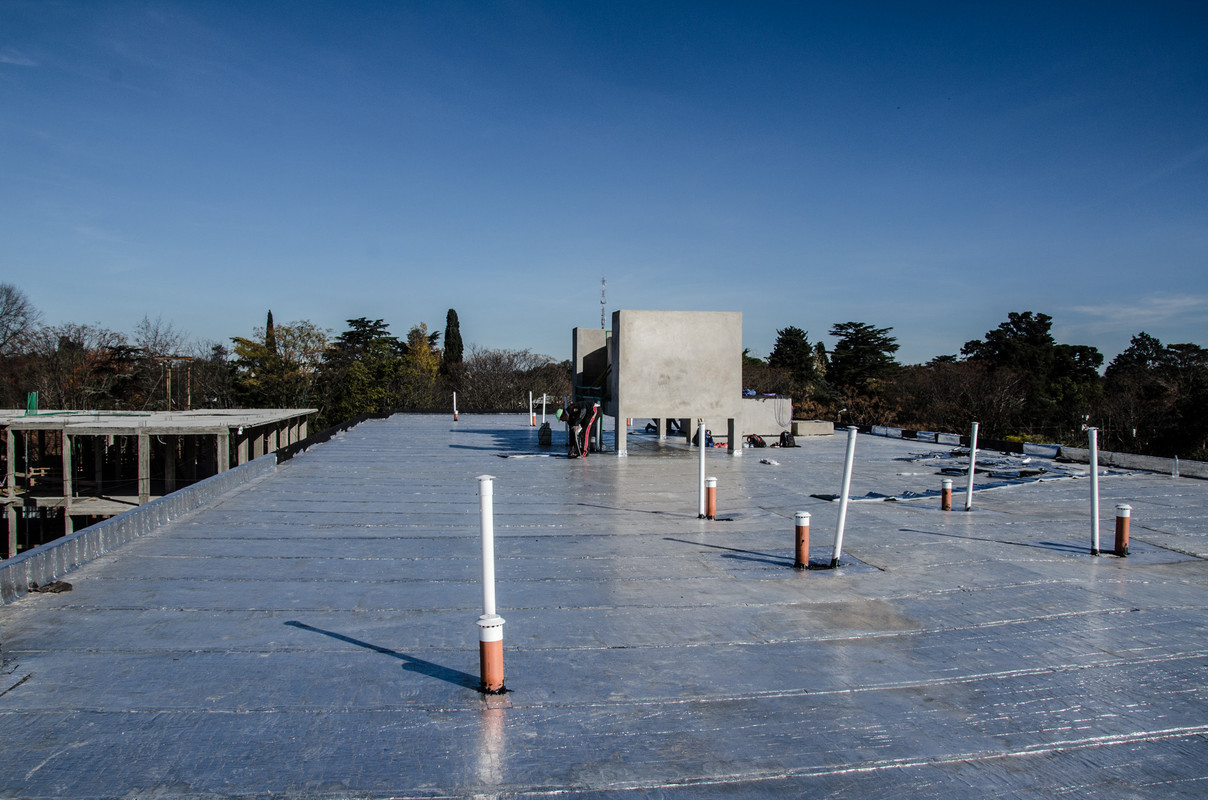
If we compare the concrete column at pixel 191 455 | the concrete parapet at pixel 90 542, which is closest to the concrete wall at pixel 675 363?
the concrete parapet at pixel 90 542

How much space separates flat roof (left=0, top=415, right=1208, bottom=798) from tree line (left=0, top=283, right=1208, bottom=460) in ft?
105

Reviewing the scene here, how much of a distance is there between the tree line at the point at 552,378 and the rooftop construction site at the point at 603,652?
103 feet

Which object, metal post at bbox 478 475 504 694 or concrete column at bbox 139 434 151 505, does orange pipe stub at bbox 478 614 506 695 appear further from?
concrete column at bbox 139 434 151 505

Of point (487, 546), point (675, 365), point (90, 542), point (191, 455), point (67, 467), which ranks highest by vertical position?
point (675, 365)

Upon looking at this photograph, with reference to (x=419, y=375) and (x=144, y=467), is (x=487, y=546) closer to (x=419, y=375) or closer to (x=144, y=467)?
(x=144, y=467)

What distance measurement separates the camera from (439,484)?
13547mm

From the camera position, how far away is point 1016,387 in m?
44.1

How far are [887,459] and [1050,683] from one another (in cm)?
1616

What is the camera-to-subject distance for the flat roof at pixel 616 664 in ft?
11.3

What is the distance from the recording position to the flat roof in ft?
11.3

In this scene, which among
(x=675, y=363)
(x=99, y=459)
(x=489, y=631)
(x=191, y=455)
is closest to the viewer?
(x=489, y=631)

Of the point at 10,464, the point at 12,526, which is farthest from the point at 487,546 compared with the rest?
the point at 12,526

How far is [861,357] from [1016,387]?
1637cm

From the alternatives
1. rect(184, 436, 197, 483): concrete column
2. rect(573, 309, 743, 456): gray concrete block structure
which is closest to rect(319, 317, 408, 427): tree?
rect(184, 436, 197, 483): concrete column
